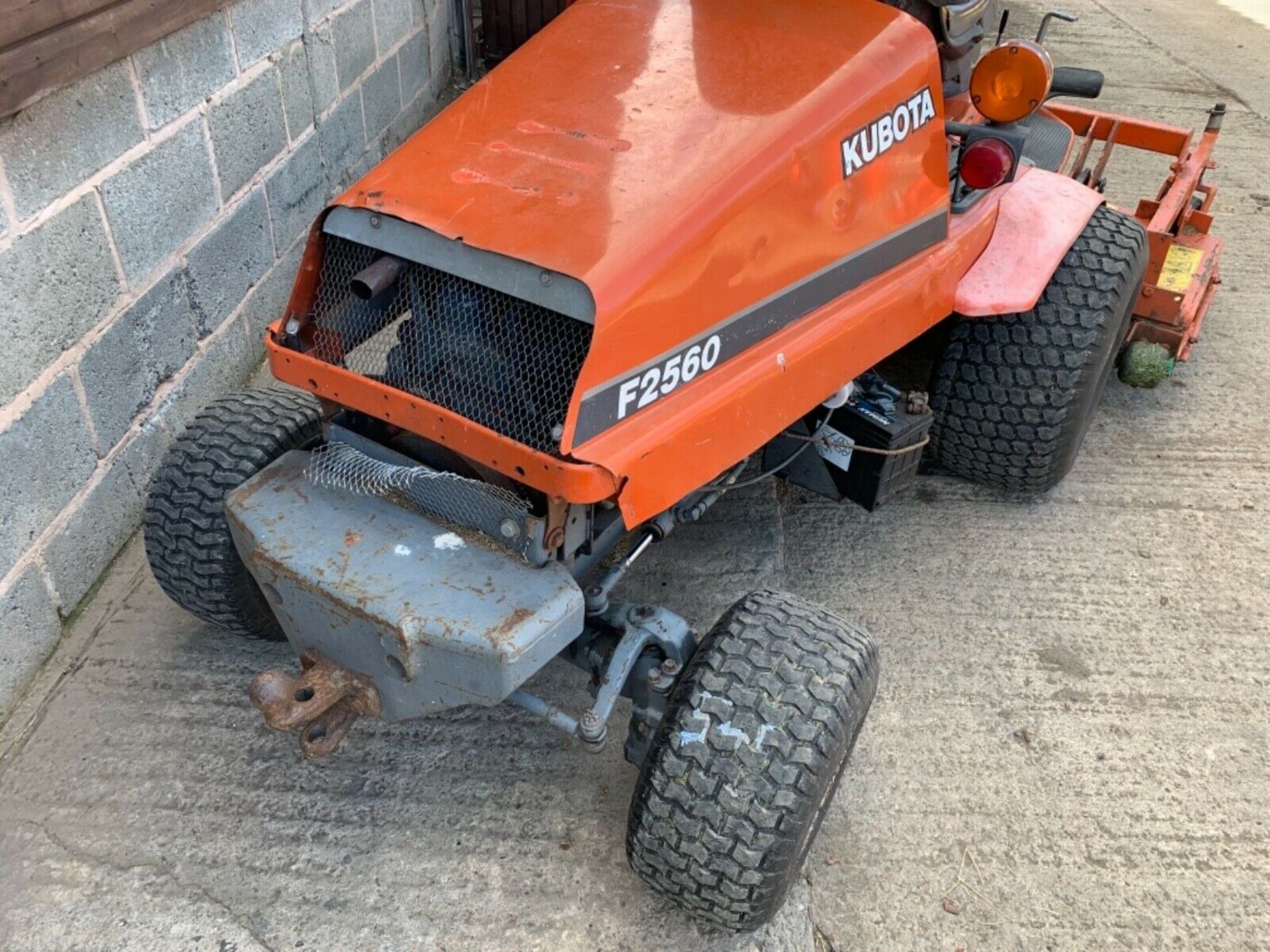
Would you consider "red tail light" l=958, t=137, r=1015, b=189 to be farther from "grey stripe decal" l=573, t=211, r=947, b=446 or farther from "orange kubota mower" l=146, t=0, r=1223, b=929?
"grey stripe decal" l=573, t=211, r=947, b=446

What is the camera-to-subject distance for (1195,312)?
3881 millimetres

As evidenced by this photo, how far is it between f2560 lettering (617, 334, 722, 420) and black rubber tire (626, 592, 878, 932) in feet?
1.61

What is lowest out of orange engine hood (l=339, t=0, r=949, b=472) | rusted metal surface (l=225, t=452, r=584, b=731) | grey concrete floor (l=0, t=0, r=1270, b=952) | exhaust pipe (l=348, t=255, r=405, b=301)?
grey concrete floor (l=0, t=0, r=1270, b=952)

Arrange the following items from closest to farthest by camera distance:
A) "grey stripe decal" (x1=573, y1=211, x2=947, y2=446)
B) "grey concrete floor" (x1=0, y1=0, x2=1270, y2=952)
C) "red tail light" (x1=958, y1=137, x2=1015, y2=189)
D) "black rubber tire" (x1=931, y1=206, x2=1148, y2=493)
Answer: "grey stripe decal" (x1=573, y1=211, x2=947, y2=446), "grey concrete floor" (x1=0, y1=0, x2=1270, y2=952), "red tail light" (x1=958, y1=137, x2=1015, y2=189), "black rubber tire" (x1=931, y1=206, x2=1148, y2=493)

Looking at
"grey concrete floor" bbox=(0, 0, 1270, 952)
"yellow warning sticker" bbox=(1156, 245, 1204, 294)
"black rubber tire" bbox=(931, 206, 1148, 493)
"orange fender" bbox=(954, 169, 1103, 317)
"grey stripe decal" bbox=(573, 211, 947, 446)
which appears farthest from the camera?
"yellow warning sticker" bbox=(1156, 245, 1204, 294)

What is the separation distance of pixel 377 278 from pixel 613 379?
1.66 ft

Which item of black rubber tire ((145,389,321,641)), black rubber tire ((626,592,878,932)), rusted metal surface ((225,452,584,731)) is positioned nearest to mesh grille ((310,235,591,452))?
rusted metal surface ((225,452,584,731))

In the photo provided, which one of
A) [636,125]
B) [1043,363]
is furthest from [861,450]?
[636,125]

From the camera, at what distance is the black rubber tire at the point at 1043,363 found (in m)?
2.89

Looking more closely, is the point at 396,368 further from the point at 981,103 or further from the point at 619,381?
the point at 981,103

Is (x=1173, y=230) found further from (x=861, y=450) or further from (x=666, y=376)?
(x=666, y=376)

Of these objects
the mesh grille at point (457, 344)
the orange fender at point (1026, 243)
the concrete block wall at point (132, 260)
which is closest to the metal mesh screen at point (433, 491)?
the mesh grille at point (457, 344)

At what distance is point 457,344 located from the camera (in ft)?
6.54

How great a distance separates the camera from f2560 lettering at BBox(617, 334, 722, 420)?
74.0 inches
